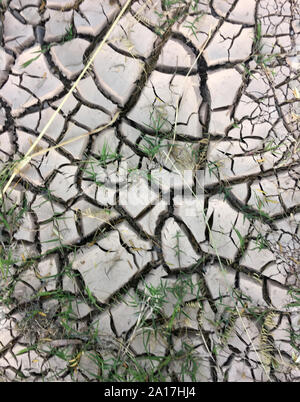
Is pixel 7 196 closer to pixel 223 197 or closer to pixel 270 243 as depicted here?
pixel 223 197

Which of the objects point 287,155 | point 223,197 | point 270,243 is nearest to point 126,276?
point 223,197

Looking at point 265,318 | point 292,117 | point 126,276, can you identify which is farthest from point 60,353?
point 292,117

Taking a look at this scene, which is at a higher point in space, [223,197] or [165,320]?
[223,197]

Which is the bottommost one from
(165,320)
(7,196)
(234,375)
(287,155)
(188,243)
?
(234,375)

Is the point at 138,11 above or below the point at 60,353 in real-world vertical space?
above

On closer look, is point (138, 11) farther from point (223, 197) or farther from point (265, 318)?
point (265, 318)

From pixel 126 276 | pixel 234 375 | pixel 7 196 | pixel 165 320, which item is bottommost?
pixel 234 375
